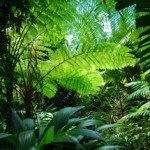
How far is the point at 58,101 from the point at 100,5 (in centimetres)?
449

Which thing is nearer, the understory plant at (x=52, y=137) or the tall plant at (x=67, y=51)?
the understory plant at (x=52, y=137)

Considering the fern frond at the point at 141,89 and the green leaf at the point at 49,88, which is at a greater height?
the green leaf at the point at 49,88

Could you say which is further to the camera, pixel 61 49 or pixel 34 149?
Result: pixel 61 49

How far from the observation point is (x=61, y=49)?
269 cm

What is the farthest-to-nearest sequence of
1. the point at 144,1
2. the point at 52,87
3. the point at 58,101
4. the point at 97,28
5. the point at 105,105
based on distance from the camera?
the point at 58,101 < the point at 105,105 < the point at 52,87 < the point at 97,28 < the point at 144,1

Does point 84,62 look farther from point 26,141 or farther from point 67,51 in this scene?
point 26,141

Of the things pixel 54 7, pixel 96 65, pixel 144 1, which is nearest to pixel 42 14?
pixel 54 7

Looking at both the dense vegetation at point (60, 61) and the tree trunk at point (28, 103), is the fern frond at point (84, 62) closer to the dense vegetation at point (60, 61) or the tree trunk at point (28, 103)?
the dense vegetation at point (60, 61)

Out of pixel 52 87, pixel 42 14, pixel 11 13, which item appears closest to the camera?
pixel 11 13

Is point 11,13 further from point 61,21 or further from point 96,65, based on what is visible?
point 96,65

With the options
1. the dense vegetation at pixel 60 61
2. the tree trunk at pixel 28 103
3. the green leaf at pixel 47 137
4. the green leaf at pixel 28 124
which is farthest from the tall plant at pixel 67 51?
the green leaf at pixel 47 137

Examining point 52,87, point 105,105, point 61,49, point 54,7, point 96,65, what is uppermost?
point 54,7

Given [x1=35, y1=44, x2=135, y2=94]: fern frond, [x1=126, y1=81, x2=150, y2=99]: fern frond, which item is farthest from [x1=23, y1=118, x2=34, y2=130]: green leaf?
[x1=126, y1=81, x2=150, y2=99]: fern frond

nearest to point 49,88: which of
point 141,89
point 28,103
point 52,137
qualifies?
point 28,103
